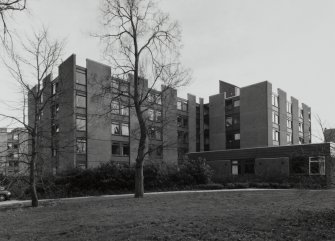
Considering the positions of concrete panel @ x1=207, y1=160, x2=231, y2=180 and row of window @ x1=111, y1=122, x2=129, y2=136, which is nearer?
concrete panel @ x1=207, y1=160, x2=231, y2=180

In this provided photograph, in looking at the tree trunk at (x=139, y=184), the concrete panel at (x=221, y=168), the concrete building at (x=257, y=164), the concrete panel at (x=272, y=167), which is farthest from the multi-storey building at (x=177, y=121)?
the tree trunk at (x=139, y=184)

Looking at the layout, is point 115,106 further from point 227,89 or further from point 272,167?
point 227,89

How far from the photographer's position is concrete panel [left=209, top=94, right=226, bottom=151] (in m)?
56.6

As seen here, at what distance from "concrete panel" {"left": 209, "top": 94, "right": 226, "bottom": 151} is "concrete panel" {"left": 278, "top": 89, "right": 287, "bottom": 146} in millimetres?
9043

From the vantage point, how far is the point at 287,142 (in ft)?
183

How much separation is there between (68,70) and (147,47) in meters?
21.4

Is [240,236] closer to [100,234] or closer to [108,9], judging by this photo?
[100,234]

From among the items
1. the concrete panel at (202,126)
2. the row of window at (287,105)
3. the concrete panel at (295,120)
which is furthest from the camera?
the concrete panel at (202,126)

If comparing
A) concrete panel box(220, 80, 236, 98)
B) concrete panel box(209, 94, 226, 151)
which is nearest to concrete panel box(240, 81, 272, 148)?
concrete panel box(209, 94, 226, 151)

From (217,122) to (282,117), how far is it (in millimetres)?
10639

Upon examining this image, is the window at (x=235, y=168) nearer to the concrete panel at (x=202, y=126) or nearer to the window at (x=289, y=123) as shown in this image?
the concrete panel at (x=202, y=126)

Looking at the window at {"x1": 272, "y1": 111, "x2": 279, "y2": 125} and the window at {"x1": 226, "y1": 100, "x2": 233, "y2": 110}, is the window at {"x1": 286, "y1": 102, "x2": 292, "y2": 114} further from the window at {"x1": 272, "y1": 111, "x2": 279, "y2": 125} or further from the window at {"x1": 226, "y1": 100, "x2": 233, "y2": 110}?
the window at {"x1": 226, "y1": 100, "x2": 233, "y2": 110}

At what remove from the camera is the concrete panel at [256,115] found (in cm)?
5009

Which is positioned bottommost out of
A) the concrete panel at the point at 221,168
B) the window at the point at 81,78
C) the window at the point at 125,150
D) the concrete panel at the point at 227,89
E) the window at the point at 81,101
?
the concrete panel at the point at 221,168
